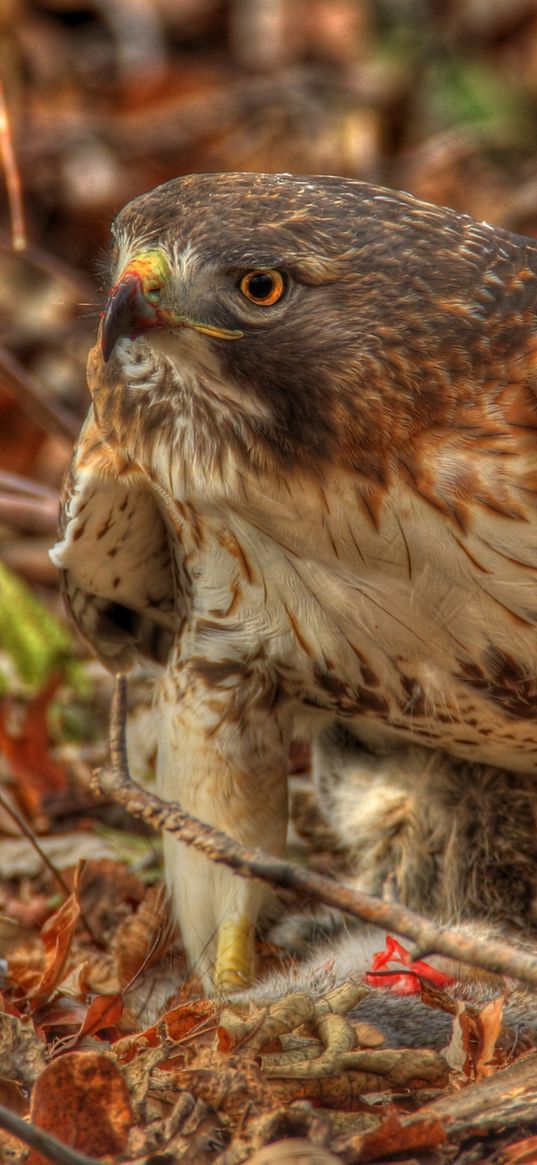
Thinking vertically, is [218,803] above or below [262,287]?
below

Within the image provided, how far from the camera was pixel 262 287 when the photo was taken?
9.45 feet

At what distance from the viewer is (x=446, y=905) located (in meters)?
3.83

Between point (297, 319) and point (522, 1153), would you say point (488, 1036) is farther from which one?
point (297, 319)

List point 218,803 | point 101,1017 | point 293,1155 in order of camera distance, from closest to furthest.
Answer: point 293,1155 → point 101,1017 → point 218,803

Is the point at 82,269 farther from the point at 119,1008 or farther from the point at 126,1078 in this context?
the point at 126,1078

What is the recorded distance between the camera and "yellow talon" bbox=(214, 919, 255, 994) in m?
3.61

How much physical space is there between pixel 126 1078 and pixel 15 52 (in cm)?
627

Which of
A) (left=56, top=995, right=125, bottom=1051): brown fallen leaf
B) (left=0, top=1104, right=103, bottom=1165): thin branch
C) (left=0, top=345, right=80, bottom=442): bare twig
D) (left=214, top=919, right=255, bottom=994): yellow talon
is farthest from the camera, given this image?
(left=0, top=345, right=80, bottom=442): bare twig

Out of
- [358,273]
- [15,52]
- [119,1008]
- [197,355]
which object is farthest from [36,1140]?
[15,52]

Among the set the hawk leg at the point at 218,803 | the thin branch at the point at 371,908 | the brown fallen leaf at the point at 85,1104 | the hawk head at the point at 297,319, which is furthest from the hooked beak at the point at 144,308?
the brown fallen leaf at the point at 85,1104

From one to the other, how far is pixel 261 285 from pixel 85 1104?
55.8 inches

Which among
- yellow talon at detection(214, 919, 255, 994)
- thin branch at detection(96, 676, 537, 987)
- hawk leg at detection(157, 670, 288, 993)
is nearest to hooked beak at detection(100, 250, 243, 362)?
thin branch at detection(96, 676, 537, 987)

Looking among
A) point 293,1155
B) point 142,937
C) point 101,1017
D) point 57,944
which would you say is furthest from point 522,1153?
point 142,937

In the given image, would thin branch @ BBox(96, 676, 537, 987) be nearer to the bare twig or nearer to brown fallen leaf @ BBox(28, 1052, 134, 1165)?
brown fallen leaf @ BBox(28, 1052, 134, 1165)
